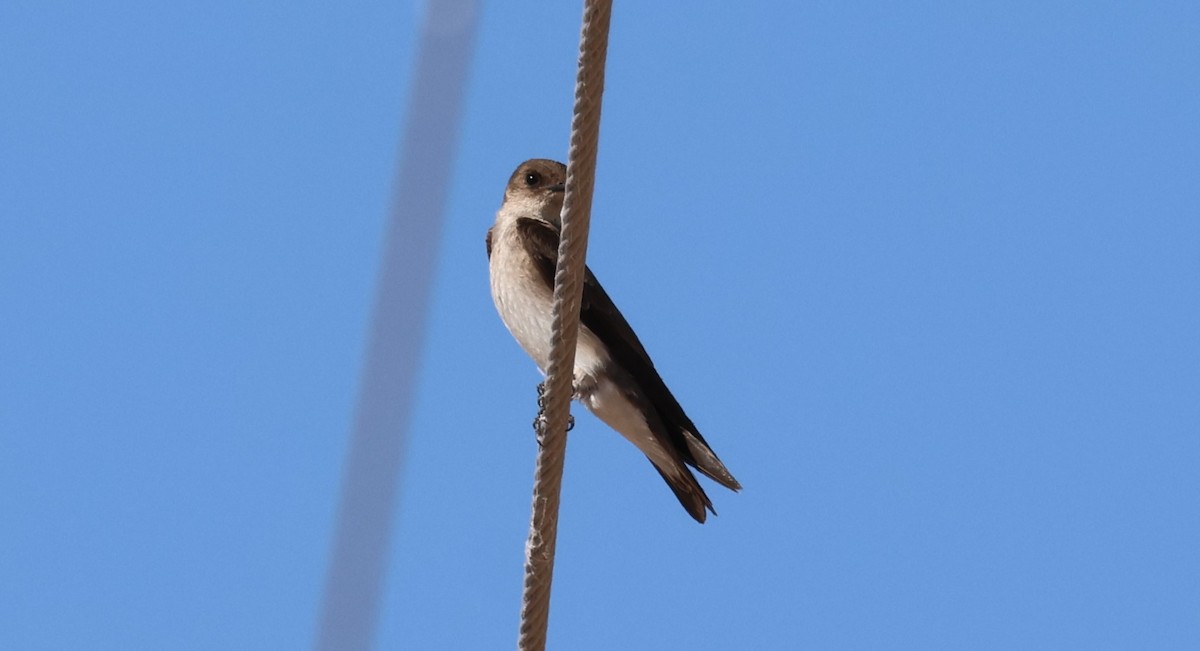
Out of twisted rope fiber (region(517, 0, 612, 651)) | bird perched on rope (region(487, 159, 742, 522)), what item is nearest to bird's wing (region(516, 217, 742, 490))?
bird perched on rope (region(487, 159, 742, 522))

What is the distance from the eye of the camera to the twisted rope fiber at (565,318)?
10.6 ft

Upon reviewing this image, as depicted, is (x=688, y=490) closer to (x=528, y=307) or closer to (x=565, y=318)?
(x=528, y=307)

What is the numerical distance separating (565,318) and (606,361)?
7.82ft

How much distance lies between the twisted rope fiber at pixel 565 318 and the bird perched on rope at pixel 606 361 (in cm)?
179

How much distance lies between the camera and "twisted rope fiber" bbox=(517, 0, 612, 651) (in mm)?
3230

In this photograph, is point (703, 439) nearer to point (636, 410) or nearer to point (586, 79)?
point (636, 410)

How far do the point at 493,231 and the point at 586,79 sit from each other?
342 centimetres

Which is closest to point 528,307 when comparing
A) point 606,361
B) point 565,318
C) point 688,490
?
point 606,361

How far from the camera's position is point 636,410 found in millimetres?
5766

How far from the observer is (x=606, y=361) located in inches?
231

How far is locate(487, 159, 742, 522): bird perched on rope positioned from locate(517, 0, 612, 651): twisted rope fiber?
1.79 metres

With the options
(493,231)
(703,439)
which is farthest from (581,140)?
(493,231)

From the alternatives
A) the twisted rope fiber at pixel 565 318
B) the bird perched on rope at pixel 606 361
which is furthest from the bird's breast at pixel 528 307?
the twisted rope fiber at pixel 565 318

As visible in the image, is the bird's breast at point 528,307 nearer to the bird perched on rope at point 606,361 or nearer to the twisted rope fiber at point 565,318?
the bird perched on rope at point 606,361
